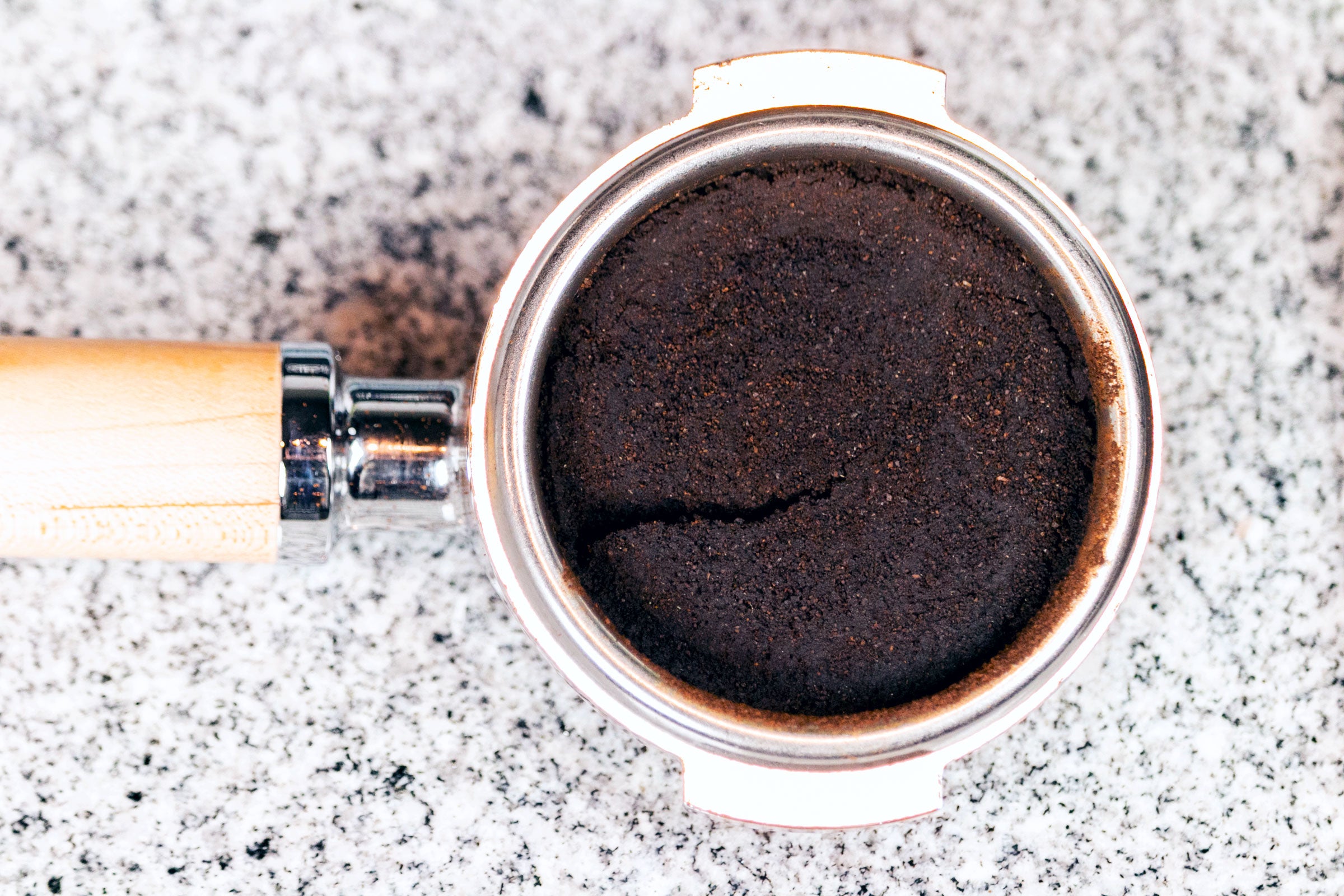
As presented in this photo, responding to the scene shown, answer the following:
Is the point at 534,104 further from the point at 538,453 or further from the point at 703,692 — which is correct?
the point at 703,692

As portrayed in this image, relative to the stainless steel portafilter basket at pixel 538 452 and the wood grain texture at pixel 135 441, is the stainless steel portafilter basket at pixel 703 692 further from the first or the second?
the wood grain texture at pixel 135 441

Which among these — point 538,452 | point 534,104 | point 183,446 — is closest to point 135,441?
point 183,446

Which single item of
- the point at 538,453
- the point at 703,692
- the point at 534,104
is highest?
the point at 534,104

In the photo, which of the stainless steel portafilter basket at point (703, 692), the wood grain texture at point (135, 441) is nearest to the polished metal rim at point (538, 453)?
the stainless steel portafilter basket at point (703, 692)

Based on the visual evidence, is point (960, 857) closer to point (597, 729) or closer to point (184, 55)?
point (597, 729)

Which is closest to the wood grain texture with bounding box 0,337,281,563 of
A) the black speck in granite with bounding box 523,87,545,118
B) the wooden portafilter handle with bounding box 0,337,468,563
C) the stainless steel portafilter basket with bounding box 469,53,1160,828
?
the wooden portafilter handle with bounding box 0,337,468,563

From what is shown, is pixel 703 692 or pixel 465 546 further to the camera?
pixel 465 546

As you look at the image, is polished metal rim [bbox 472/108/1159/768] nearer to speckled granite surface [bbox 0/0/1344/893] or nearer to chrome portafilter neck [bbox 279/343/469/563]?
chrome portafilter neck [bbox 279/343/469/563]

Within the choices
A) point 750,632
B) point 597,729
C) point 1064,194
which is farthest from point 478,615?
point 1064,194
